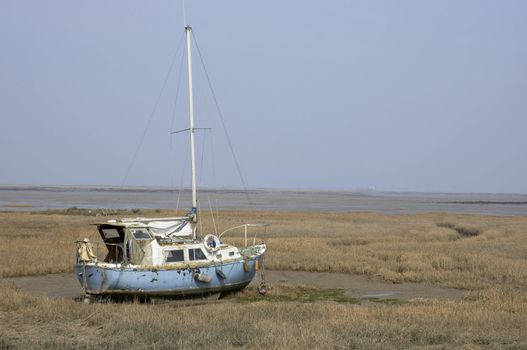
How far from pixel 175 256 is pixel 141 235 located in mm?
1269

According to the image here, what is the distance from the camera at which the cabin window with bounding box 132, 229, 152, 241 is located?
20047 mm

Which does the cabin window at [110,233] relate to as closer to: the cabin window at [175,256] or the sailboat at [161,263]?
the sailboat at [161,263]

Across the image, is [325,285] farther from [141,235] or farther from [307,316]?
[307,316]

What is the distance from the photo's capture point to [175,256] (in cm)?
2008

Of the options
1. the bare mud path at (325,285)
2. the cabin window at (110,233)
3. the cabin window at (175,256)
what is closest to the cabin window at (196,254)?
the cabin window at (175,256)

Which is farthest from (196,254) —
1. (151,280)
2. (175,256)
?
(151,280)

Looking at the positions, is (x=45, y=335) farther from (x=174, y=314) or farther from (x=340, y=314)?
(x=340, y=314)

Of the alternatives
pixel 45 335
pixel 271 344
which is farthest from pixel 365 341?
pixel 45 335

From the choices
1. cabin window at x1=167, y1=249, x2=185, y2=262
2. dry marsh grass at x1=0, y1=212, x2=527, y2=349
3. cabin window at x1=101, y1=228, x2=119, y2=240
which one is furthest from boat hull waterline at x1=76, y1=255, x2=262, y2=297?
cabin window at x1=101, y1=228, x2=119, y2=240

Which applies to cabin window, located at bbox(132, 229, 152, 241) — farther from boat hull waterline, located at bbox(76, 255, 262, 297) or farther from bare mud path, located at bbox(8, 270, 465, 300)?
bare mud path, located at bbox(8, 270, 465, 300)

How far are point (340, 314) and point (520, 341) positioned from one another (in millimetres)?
4539

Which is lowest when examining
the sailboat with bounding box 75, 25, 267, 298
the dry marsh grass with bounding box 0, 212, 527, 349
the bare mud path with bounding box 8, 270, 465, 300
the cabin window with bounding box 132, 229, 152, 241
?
the bare mud path with bounding box 8, 270, 465, 300

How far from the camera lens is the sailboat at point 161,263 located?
19.2 m

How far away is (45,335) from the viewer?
13398mm
